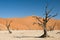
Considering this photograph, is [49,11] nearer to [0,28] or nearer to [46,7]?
[46,7]

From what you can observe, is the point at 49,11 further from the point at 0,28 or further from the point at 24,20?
the point at 24,20

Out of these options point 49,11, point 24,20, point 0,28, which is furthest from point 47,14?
point 24,20

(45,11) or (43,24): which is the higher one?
(45,11)

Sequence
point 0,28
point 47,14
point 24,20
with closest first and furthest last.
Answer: point 47,14 → point 0,28 → point 24,20

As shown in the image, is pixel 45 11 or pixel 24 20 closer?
pixel 45 11

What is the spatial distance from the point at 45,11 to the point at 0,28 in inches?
2007

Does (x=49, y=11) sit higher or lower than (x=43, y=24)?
higher

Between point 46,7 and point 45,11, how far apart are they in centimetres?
70

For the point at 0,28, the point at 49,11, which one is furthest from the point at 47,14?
the point at 0,28

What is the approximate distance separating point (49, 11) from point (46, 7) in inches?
34.4

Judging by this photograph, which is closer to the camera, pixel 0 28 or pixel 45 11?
pixel 45 11

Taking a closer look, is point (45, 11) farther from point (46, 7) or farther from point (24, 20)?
point (24, 20)

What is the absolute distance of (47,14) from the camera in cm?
3222

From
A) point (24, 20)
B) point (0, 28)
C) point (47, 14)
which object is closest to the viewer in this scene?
point (47, 14)
